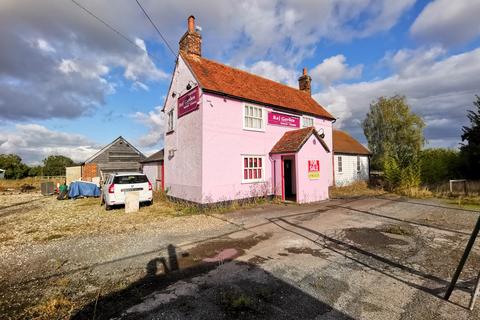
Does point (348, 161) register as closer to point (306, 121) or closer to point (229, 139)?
point (306, 121)

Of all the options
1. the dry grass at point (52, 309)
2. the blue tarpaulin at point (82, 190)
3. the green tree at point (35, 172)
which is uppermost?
the green tree at point (35, 172)

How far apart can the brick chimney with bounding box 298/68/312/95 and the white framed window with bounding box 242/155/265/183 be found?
1056 cm

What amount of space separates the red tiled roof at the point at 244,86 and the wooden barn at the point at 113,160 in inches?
685

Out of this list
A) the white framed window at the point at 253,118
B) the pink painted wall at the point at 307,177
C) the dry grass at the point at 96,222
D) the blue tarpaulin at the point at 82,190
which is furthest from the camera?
the blue tarpaulin at the point at 82,190

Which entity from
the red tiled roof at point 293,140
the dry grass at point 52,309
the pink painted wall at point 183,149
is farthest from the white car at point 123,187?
the dry grass at point 52,309

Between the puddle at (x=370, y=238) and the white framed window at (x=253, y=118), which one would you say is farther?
the white framed window at (x=253, y=118)

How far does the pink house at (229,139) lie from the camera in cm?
1223

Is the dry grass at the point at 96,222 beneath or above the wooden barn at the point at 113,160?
beneath

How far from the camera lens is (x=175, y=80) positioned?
1537 centimetres

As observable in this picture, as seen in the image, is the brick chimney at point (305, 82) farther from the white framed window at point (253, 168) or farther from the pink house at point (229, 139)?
the white framed window at point (253, 168)

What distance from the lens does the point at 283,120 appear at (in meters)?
15.4

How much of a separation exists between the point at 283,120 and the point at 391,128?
76.8 feet

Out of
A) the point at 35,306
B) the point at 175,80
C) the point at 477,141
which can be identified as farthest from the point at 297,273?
the point at 477,141

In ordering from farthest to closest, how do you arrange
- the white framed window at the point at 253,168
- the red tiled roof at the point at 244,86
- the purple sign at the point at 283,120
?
1. the purple sign at the point at 283,120
2. the white framed window at the point at 253,168
3. the red tiled roof at the point at 244,86
